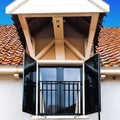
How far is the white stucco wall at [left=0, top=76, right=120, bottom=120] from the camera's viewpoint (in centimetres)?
1197

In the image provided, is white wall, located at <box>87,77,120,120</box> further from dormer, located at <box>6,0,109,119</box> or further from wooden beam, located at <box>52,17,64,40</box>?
wooden beam, located at <box>52,17,64,40</box>

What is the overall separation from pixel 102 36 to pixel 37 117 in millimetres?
6730

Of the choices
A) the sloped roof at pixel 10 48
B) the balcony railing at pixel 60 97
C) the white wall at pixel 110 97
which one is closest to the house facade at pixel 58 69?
the balcony railing at pixel 60 97

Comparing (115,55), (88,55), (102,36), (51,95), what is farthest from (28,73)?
(102,36)

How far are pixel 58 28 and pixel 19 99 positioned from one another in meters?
2.43

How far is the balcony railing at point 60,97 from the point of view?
11266mm

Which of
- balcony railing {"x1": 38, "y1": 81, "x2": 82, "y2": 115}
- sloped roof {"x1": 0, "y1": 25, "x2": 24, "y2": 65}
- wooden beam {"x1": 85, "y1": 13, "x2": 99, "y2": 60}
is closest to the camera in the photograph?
wooden beam {"x1": 85, "y1": 13, "x2": 99, "y2": 60}

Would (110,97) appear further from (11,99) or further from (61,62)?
(11,99)

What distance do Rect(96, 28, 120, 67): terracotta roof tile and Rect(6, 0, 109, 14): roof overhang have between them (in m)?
2.51

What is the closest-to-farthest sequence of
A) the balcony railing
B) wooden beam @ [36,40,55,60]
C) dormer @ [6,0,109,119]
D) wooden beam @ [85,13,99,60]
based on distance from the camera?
wooden beam @ [85,13,99,60] < dormer @ [6,0,109,119] < the balcony railing < wooden beam @ [36,40,55,60]

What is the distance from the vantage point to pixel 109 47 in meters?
14.8

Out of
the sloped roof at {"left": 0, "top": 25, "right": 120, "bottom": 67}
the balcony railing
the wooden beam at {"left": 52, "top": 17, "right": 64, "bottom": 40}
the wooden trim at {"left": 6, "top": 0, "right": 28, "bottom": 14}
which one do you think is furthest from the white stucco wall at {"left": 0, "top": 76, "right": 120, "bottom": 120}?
the wooden trim at {"left": 6, "top": 0, "right": 28, "bottom": 14}

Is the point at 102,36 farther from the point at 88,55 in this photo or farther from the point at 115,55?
the point at 88,55

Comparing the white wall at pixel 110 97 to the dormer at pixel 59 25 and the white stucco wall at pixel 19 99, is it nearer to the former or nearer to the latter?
the white stucco wall at pixel 19 99
